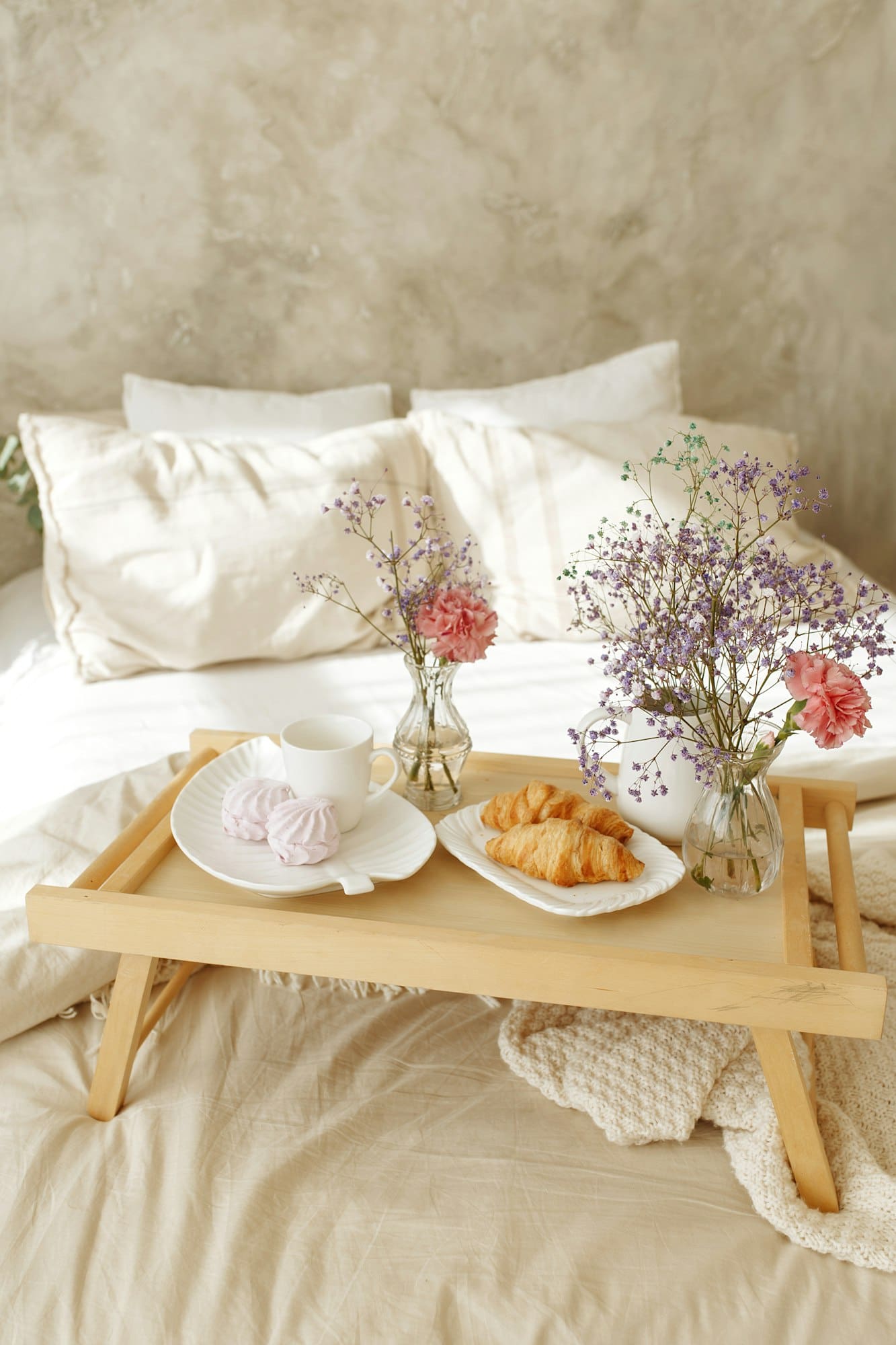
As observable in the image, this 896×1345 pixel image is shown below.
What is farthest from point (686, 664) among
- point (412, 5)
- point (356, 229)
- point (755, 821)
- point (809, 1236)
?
point (412, 5)

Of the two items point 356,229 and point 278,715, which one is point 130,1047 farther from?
point 356,229

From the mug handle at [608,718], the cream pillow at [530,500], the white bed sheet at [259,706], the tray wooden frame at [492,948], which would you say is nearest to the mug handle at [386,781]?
the tray wooden frame at [492,948]

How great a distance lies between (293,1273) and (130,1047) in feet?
0.91

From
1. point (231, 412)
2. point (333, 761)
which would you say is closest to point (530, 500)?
point (231, 412)

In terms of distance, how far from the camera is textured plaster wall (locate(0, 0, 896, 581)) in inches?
88.6

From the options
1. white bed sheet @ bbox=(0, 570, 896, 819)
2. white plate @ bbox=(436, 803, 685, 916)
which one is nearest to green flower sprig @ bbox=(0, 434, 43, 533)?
white bed sheet @ bbox=(0, 570, 896, 819)

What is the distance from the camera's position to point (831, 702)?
922mm

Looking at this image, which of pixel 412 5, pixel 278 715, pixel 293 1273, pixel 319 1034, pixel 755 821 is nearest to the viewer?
pixel 293 1273

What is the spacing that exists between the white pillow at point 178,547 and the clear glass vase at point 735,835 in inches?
38.6

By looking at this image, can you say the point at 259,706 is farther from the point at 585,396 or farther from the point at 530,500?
the point at 585,396

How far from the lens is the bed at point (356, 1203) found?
900 mm

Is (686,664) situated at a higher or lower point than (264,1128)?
higher

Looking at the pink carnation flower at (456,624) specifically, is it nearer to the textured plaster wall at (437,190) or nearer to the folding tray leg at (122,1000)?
the folding tray leg at (122,1000)

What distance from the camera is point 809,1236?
3.17ft
